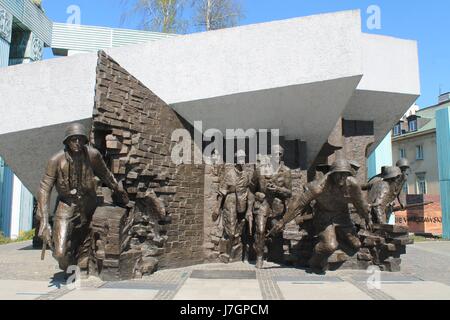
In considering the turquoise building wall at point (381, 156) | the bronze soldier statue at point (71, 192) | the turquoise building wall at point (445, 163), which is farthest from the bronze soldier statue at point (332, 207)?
the turquoise building wall at point (445, 163)

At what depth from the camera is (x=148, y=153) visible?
812 centimetres

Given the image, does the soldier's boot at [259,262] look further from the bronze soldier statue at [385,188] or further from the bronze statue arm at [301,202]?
the bronze soldier statue at [385,188]

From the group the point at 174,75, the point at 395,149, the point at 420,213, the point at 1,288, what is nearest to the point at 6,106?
the point at 174,75

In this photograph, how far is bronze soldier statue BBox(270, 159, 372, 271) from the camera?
752 cm

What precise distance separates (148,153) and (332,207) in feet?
11.5

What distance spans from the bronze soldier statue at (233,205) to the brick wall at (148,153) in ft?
1.59

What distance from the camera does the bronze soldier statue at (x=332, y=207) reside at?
7.52 metres

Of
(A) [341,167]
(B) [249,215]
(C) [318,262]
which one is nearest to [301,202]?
(A) [341,167]

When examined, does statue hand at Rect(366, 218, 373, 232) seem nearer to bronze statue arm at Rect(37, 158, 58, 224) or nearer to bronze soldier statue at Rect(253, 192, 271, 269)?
bronze soldier statue at Rect(253, 192, 271, 269)

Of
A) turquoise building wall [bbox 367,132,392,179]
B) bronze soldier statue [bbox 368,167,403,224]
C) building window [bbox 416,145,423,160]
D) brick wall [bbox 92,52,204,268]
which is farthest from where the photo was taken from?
building window [bbox 416,145,423,160]

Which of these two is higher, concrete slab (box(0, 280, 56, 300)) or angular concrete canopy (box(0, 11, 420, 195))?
angular concrete canopy (box(0, 11, 420, 195))

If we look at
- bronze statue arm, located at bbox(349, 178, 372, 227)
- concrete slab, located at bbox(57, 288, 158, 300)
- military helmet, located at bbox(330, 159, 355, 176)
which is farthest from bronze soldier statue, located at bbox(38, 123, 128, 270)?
Answer: bronze statue arm, located at bbox(349, 178, 372, 227)

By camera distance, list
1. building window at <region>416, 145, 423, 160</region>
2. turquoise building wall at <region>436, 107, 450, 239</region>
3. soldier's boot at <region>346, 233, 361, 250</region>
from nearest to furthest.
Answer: soldier's boot at <region>346, 233, 361, 250</region> → turquoise building wall at <region>436, 107, 450, 239</region> → building window at <region>416, 145, 423, 160</region>

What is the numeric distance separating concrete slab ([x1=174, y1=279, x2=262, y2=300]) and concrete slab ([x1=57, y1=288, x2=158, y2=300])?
414 mm
